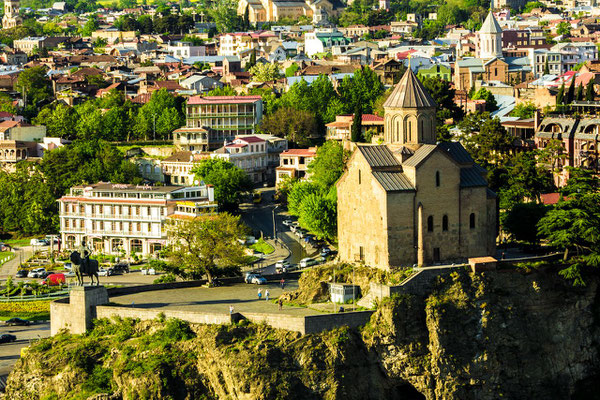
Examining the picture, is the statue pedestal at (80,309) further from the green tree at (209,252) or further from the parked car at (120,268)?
the parked car at (120,268)

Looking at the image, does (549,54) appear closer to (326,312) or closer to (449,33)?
(449,33)

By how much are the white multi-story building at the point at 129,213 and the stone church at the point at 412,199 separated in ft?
98.6

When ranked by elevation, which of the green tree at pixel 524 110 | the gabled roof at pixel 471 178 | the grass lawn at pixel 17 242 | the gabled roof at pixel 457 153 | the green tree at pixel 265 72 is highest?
the green tree at pixel 265 72

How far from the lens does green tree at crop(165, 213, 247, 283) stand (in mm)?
66250

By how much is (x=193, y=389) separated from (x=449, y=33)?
148 m

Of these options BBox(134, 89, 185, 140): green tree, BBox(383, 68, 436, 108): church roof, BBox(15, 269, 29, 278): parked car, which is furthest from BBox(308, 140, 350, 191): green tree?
BBox(383, 68, 436, 108): church roof

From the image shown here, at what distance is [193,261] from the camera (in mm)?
66000

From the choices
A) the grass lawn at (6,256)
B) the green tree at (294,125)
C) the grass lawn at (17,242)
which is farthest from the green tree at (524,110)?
the grass lawn at (6,256)

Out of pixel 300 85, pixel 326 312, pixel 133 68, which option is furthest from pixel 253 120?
pixel 326 312

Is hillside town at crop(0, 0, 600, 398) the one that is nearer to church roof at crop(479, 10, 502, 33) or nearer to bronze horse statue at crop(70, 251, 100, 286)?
bronze horse statue at crop(70, 251, 100, 286)

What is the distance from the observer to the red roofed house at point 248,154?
350 feet

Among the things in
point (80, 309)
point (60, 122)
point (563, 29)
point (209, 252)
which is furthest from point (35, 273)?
point (563, 29)

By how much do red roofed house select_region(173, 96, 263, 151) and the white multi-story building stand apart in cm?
2131

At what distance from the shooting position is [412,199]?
2295 inches
